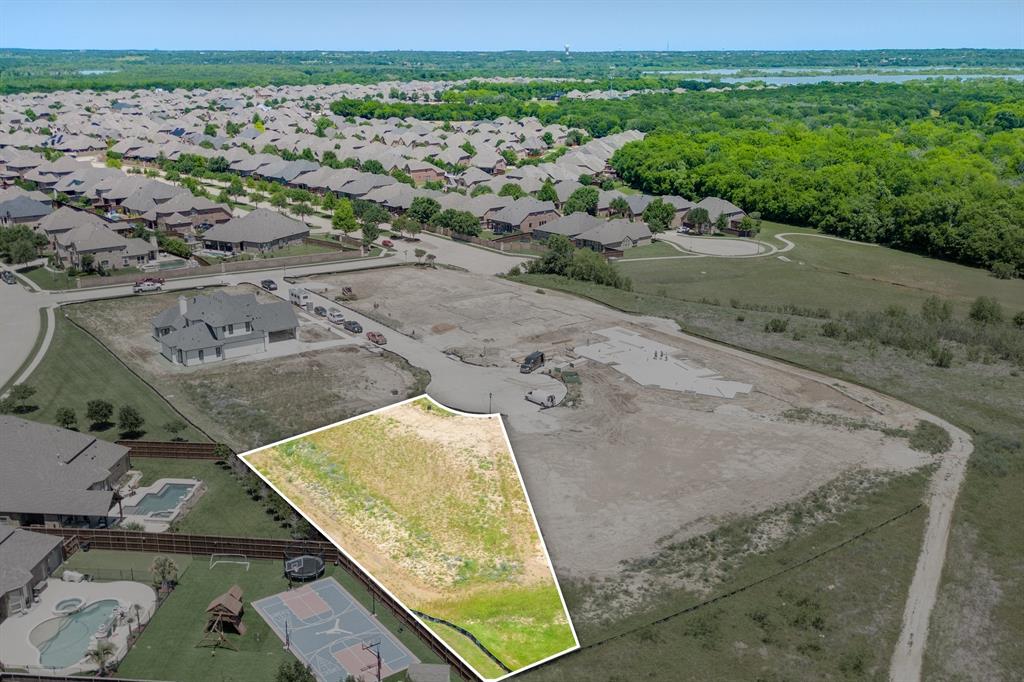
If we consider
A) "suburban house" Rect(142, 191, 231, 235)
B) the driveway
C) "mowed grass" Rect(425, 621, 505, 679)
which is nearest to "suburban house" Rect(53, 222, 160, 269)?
"suburban house" Rect(142, 191, 231, 235)

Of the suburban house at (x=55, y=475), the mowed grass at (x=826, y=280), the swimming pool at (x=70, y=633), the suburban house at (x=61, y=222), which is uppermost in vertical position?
the suburban house at (x=61, y=222)

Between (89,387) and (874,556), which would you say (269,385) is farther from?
(874,556)

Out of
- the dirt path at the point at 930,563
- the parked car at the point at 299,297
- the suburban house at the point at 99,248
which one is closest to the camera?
the dirt path at the point at 930,563

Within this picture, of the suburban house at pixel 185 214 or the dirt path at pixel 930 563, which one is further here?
the suburban house at pixel 185 214

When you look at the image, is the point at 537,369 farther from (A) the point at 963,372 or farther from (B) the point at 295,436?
(A) the point at 963,372

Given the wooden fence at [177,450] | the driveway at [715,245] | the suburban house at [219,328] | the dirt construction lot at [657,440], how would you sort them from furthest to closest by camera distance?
the driveway at [715,245], the suburban house at [219,328], the wooden fence at [177,450], the dirt construction lot at [657,440]

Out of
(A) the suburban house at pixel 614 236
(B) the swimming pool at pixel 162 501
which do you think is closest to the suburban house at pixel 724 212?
(A) the suburban house at pixel 614 236

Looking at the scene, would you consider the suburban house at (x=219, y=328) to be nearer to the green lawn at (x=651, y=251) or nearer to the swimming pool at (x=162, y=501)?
the swimming pool at (x=162, y=501)
